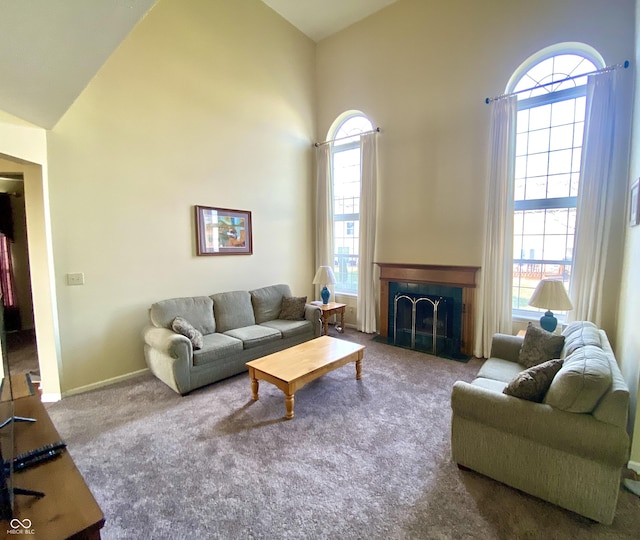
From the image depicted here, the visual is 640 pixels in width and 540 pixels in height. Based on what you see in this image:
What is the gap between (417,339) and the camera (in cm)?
451

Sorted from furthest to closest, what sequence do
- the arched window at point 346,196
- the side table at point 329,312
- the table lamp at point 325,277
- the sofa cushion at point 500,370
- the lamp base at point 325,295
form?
the arched window at point 346,196, the lamp base at point 325,295, the table lamp at point 325,277, the side table at point 329,312, the sofa cushion at point 500,370

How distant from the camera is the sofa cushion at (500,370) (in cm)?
238

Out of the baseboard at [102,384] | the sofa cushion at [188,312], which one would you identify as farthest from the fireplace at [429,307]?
the baseboard at [102,384]

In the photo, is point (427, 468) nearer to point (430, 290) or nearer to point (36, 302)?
point (430, 290)

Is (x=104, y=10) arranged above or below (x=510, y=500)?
above

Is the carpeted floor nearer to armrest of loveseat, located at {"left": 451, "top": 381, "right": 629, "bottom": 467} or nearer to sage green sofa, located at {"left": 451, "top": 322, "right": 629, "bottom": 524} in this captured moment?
sage green sofa, located at {"left": 451, "top": 322, "right": 629, "bottom": 524}

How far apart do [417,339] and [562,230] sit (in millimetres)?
2214

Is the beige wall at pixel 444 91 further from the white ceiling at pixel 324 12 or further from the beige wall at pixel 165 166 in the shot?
the beige wall at pixel 165 166

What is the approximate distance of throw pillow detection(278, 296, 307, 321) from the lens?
436 centimetres

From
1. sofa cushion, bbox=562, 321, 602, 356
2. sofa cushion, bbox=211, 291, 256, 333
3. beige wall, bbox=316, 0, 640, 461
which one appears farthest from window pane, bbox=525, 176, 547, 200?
sofa cushion, bbox=211, 291, 256, 333

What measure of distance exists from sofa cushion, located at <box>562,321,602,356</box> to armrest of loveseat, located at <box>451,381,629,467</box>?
68 cm

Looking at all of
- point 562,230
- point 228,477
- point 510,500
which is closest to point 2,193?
point 228,477

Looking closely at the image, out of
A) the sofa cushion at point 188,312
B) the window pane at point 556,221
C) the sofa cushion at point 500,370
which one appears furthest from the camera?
the window pane at point 556,221
